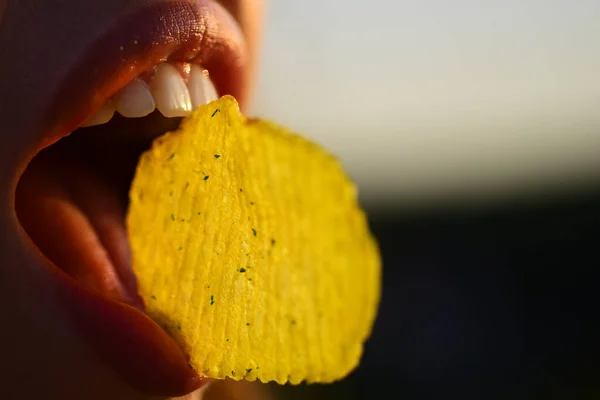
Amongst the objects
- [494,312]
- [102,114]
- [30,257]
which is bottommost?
[494,312]

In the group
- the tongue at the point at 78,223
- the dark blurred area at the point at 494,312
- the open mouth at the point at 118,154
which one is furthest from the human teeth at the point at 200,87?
the dark blurred area at the point at 494,312

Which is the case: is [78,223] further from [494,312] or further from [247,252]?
[494,312]

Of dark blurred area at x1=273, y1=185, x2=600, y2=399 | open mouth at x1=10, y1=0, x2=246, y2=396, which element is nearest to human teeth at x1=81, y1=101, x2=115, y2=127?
open mouth at x1=10, y1=0, x2=246, y2=396

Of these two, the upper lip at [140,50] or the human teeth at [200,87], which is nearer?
the upper lip at [140,50]

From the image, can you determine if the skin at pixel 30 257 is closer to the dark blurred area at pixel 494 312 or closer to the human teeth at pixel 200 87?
the human teeth at pixel 200 87

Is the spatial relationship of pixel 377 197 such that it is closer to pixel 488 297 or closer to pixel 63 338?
pixel 488 297

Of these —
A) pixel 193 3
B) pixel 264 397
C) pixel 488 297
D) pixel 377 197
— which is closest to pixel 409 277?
pixel 488 297

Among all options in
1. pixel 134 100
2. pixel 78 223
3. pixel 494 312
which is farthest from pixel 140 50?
pixel 494 312

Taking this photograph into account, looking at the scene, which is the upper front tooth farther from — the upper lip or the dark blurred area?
the dark blurred area
